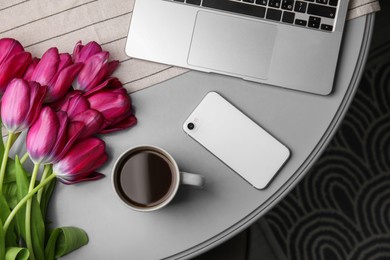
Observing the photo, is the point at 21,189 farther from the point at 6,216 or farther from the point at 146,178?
the point at 146,178

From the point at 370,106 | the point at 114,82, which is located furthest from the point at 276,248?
the point at 114,82

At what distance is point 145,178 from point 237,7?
275mm

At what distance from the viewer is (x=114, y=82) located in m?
0.70

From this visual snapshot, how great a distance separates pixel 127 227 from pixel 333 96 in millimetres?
342

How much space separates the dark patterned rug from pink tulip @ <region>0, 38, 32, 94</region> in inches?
27.4

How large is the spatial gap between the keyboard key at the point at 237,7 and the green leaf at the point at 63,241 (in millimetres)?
362

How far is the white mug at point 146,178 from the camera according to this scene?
646mm

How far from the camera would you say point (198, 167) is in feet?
2.36

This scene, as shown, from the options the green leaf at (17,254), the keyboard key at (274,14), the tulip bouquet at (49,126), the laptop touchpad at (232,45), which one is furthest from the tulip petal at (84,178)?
the keyboard key at (274,14)

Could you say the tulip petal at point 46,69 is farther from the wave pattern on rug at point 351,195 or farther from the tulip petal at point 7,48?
the wave pattern on rug at point 351,195

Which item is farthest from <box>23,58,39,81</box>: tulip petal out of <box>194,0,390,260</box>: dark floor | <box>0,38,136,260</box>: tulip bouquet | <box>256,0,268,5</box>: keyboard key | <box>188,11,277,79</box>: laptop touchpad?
<box>194,0,390,260</box>: dark floor

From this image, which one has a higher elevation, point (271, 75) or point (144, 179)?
point (271, 75)

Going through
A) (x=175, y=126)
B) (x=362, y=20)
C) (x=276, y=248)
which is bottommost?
(x=276, y=248)

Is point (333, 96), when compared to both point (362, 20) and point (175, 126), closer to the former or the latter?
point (362, 20)
